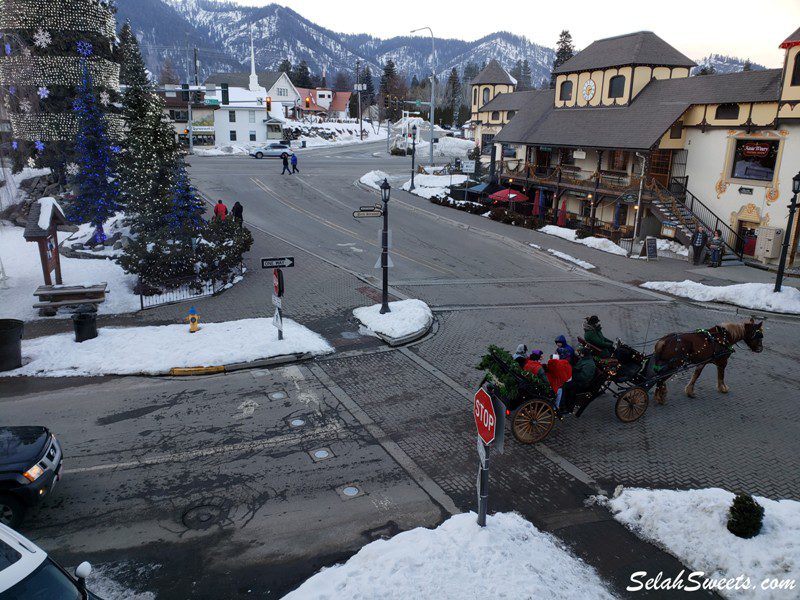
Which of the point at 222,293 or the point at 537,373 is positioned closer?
the point at 537,373

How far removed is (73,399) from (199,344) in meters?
3.35

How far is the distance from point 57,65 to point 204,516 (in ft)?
82.4

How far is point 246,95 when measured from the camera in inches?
3216

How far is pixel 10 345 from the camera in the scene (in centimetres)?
1361

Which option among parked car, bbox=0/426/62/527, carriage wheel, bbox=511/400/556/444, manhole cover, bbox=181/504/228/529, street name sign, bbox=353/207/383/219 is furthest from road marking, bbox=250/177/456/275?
parked car, bbox=0/426/62/527

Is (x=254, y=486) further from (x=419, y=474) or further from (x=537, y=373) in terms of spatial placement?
(x=537, y=373)

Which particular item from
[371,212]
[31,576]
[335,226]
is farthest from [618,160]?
[31,576]

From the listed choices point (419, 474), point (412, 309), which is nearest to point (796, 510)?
point (419, 474)

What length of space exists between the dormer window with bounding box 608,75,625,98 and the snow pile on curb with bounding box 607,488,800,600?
31.4m

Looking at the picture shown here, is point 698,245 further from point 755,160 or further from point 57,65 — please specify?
point 57,65

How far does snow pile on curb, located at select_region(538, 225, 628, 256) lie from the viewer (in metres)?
29.7

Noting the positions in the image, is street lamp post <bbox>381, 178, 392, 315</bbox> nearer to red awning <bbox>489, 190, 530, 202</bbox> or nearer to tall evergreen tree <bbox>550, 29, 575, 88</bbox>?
red awning <bbox>489, 190, 530, 202</bbox>

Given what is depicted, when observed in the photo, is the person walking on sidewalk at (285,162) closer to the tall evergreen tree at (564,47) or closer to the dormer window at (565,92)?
the dormer window at (565,92)

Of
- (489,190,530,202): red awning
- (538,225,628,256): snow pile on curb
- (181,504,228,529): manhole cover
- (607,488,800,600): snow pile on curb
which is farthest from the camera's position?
(489,190,530,202): red awning
